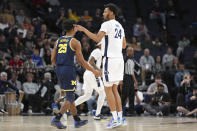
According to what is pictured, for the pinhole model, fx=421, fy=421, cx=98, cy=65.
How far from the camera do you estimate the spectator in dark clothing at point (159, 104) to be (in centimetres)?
1330

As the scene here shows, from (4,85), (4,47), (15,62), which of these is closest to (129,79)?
(4,85)

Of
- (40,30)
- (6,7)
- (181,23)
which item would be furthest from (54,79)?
(181,23)

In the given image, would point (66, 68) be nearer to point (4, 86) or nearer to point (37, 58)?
point (4, 86)

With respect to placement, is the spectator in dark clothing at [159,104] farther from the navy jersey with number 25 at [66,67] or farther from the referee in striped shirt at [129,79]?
the navy jersey with number 25 at [66,67]

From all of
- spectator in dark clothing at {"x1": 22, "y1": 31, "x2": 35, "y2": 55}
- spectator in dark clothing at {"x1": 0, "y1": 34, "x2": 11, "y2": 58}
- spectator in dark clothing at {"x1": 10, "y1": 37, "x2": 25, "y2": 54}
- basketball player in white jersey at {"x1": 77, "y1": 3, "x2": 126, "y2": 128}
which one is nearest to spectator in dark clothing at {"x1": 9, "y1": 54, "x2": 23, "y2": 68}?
spectator in dark clothing at {"x1": 0, "y1": 34, "x2": 11, "y2": 58}

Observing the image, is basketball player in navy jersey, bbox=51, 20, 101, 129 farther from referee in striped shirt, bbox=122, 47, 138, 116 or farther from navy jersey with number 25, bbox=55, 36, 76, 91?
referee in striped shirt, bbox=122, 47, 138, 116

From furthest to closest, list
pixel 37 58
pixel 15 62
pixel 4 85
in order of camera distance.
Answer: pixel 37 58 < pixel 15 62 < pixel 4 85

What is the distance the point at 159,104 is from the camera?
13523 millimetres

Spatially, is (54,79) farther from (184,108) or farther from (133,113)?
(184,108)

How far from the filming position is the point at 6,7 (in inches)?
678

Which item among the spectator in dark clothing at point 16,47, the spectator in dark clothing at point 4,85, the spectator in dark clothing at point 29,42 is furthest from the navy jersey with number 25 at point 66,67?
the spectator in dark clothing at point 29,42

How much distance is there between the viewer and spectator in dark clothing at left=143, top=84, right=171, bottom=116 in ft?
43.7

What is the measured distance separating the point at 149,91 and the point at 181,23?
755cm

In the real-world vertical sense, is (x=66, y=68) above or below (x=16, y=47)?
below
